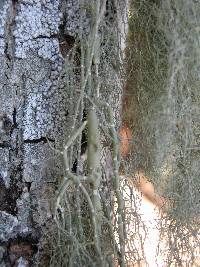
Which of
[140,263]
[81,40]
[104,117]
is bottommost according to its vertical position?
[140,263]

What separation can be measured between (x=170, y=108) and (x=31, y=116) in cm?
24

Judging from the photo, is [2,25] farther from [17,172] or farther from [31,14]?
[17,172]

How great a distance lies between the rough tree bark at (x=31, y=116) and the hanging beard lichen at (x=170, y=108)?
0.14 metres

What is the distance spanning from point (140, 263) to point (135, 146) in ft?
0.70

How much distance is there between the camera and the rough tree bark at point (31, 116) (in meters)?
0.92

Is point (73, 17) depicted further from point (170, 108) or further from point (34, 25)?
point (170, 108)

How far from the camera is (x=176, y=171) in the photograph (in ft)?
3.29

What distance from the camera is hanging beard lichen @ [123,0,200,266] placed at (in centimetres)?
88

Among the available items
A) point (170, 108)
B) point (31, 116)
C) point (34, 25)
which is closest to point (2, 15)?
point (34, 25)

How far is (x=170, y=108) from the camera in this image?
0.90m

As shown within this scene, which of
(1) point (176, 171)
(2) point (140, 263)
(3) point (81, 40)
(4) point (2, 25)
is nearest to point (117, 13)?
(3) point (81, 40)

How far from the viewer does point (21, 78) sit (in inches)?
36.5

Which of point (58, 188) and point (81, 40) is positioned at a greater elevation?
point (81, 40)

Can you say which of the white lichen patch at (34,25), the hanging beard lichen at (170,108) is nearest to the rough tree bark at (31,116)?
the white lichen patch at (34,25)
